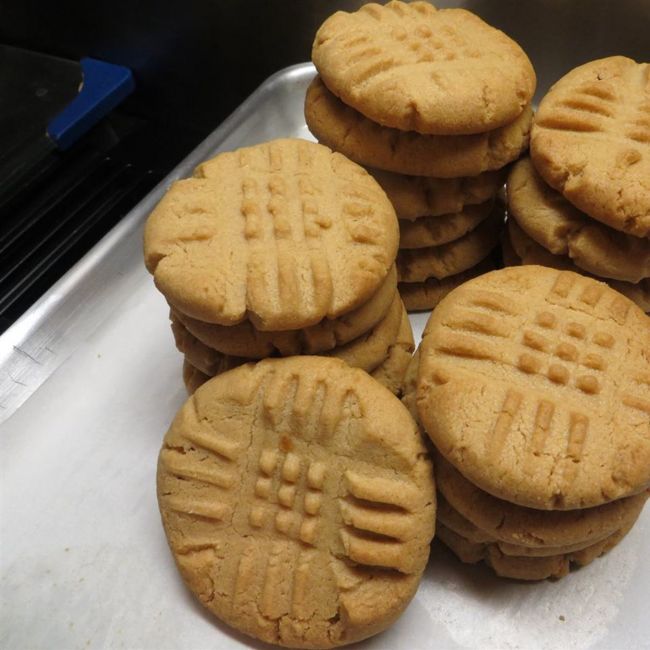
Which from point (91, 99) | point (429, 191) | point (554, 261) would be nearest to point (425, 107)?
point (429, 191)

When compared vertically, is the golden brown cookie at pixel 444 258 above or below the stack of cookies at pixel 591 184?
below

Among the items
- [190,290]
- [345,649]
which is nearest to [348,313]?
[190,290]

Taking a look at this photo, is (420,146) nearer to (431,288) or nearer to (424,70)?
(424,70)

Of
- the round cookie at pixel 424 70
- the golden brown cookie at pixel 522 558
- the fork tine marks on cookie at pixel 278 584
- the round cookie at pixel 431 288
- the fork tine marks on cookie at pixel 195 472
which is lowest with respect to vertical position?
the golden brown cookie at pixel 522 558

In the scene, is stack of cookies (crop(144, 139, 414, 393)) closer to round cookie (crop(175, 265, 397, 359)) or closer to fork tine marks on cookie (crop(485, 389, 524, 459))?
round cookie (crop(175, 265, 397, 359))

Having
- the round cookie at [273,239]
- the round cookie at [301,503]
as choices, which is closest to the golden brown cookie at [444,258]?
the round cookie at [273,239]

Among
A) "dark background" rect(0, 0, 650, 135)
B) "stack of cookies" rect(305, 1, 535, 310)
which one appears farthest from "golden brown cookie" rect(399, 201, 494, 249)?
"dark background" rect(0, 0, 650, 135)

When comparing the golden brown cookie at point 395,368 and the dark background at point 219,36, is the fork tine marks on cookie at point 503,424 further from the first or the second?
the dark background at point 219,36
